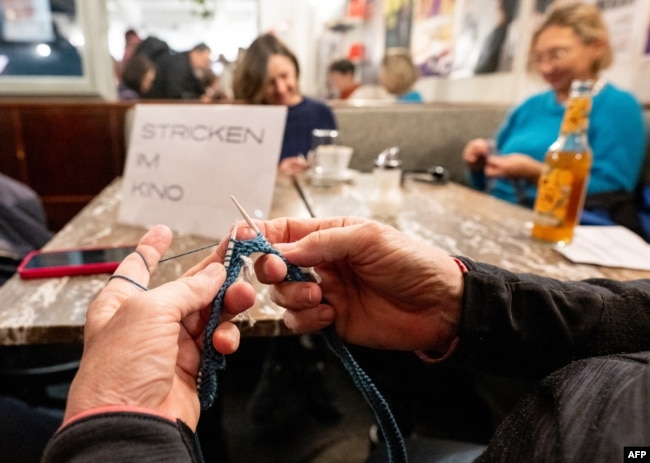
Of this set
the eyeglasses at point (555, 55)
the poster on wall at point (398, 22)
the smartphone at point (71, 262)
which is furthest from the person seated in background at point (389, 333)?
the poster on wall at point (398, 22)

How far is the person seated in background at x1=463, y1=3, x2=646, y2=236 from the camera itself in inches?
56.9

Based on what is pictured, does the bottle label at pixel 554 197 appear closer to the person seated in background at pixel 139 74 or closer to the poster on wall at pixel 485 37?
the poster on wall at pixel 485 37

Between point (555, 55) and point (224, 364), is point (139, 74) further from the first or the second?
point (224, 364)

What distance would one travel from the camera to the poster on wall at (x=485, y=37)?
2559 mm

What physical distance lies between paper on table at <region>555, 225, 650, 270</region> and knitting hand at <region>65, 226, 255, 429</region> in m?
0.65

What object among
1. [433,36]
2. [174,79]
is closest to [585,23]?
[433,36]

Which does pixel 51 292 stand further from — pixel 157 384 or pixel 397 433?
pixel 397 433

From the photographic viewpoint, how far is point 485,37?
278 cm

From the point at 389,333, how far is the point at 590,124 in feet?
4.38

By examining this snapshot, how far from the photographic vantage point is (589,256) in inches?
32.3

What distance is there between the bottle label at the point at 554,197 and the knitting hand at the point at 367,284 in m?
0.40

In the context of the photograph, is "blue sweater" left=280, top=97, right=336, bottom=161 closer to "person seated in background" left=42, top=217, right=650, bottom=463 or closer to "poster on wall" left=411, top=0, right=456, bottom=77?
"person seated in background" left=42, top=217, right=650, bottom=463

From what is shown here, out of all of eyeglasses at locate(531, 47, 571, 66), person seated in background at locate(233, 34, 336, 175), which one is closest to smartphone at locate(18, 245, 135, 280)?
person seated in background at locate(233, 34, 336, 175)

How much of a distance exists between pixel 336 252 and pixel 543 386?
0.26 metres
